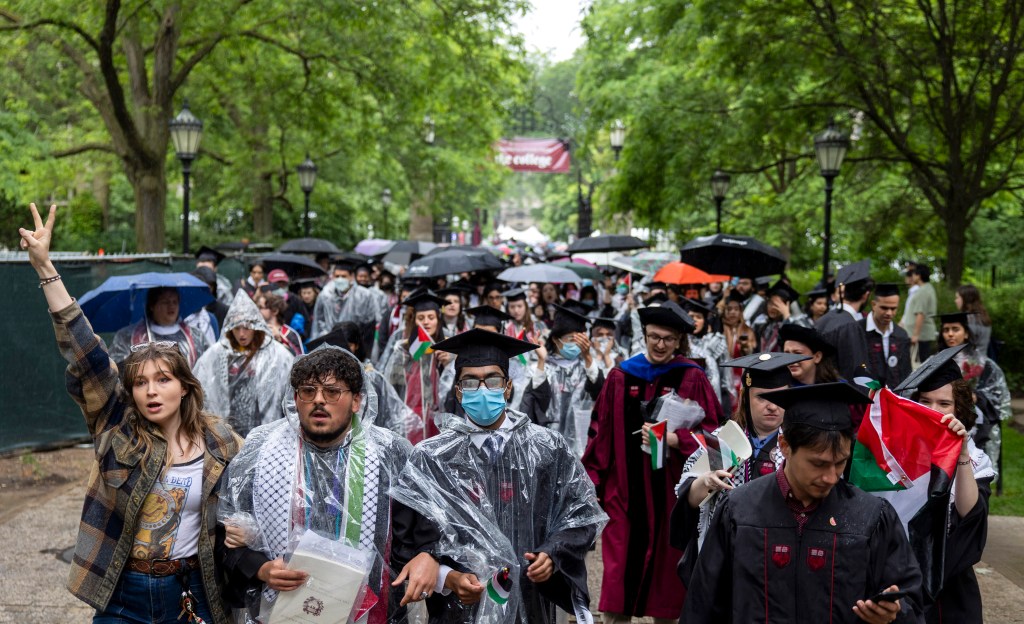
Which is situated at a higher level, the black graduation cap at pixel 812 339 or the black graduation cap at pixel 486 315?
the black graduation cap at pixel 812 339

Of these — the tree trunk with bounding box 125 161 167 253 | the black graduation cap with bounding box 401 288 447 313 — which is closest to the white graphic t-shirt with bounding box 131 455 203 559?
the black graduation cap with bounding box 401 288 447 313

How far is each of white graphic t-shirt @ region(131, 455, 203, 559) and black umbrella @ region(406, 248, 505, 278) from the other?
930 cm

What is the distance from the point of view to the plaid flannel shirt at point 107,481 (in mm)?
4145

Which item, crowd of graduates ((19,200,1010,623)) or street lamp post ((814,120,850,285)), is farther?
street lamp post ((814,120,850,285))

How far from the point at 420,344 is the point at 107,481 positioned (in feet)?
15.4

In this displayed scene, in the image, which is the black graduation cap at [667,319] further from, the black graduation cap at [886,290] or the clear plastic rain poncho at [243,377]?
the black graduation cap at [886,290]

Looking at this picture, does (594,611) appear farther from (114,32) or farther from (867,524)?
(114,32)

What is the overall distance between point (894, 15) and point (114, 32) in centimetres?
1112

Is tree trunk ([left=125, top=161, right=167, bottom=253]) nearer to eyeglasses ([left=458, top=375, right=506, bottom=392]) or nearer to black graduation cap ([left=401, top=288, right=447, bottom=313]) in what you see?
black graduation cap ([left=401, top=288, right=447, bottom=313])

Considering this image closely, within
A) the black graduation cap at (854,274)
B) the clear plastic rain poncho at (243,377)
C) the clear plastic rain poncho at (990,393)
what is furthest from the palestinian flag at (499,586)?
the black graduation cap at (854,274)

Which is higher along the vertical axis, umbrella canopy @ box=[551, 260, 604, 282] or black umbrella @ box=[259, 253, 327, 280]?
black umbrella @ box=[259, 253, 327, 280]

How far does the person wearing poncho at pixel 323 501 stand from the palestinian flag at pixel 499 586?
25cm

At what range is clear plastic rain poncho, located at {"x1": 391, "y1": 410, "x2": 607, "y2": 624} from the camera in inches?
176

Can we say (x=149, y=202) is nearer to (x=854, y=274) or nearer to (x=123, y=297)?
(x=123, y=297)
